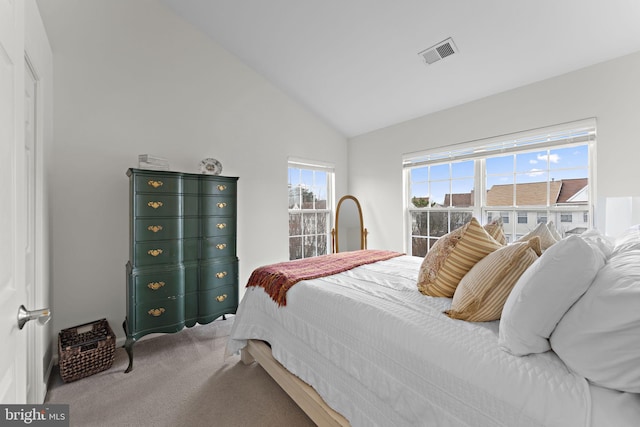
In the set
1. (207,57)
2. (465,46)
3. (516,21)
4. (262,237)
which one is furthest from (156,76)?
(516,21)

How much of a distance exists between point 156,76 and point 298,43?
4.79ft

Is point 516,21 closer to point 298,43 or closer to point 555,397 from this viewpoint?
point 298,43

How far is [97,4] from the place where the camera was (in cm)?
252

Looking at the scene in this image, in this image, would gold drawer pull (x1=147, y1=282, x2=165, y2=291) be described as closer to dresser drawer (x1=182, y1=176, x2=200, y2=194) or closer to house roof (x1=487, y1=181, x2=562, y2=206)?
dresser drawer (x1=182, y1=176, x2=200, y2=194)

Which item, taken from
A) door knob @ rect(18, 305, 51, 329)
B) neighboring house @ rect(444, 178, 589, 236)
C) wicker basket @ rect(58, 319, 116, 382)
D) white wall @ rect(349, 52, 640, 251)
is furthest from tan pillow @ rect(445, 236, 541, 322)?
wicker basket @ rect(58, 319, 116, 382)

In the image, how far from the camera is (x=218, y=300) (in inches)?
108

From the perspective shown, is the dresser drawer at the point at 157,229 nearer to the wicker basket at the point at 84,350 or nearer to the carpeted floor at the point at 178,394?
the wicker basket at the point at 84,350

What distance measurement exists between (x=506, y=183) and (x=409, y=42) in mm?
1737

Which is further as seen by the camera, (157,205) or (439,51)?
(439,51)

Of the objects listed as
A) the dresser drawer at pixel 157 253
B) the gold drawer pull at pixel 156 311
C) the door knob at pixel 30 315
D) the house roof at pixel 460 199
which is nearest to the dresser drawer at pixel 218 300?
the gold drawer pull at pixel 156 311

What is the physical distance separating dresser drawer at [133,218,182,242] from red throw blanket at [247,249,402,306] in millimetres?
820

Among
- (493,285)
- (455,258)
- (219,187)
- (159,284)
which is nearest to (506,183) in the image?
(455,258)

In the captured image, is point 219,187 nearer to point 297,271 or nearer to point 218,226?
point 218,226

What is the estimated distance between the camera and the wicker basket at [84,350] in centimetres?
208
